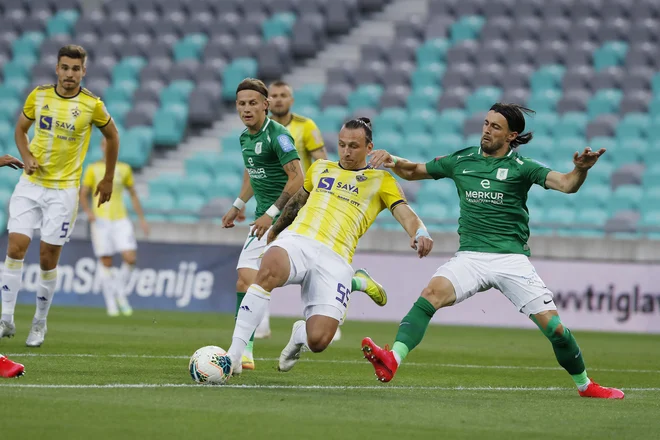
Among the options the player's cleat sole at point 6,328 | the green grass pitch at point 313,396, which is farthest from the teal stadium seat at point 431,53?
the player's cleat sole at point 6,328

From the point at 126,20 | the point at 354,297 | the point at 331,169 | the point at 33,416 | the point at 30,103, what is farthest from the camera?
the point at 126,20

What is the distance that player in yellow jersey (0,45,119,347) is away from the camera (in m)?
10.1

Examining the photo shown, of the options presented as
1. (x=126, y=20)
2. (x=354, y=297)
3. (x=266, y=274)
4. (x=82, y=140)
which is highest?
(x=126, y=20)

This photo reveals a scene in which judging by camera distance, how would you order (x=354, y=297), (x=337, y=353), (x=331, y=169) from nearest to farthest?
1. (x=331, y=169)
2. (x=337, y=353)
3. (x=354, y=297)

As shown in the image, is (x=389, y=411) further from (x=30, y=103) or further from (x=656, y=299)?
A: (x=656, y=299)

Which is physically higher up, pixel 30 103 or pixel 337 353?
pixel 30 103

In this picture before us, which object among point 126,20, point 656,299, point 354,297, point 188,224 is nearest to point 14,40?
point 126,20

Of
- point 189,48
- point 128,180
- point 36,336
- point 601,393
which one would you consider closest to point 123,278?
point 128,180

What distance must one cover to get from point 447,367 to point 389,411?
3707 mm

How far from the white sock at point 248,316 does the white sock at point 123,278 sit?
9727mm

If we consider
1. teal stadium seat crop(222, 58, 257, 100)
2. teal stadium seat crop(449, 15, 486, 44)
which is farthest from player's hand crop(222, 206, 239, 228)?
teal stadium seat crop(449, 15, 486, 44)

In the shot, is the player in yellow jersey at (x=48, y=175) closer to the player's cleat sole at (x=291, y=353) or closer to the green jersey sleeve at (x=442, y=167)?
the player's cleat sole at (x=291, y=353)

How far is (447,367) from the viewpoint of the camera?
10164 millimetres

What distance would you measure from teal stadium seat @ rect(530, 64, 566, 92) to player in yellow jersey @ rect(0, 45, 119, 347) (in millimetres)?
14107
